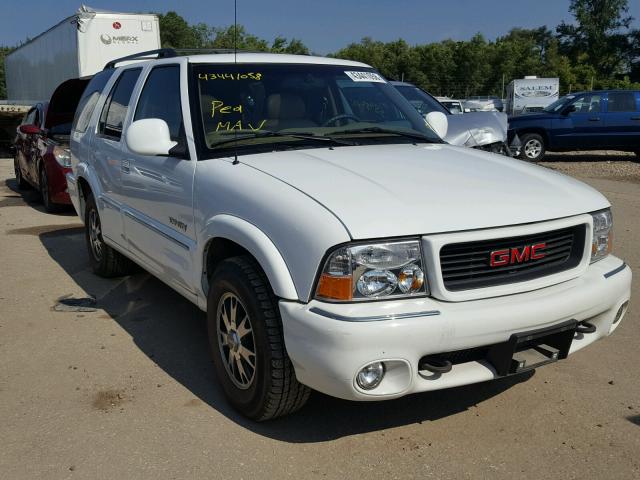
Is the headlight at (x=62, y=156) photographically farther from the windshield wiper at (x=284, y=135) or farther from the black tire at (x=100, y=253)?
the windshield wiper at (x=284, y=135)

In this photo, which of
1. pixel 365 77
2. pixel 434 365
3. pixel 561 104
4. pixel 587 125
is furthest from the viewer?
pixel 561 104

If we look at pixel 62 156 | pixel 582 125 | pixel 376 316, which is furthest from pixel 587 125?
pixel 376 316

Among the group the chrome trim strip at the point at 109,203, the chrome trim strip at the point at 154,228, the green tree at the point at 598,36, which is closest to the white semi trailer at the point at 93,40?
the chrome trim strip at the point at 109,203

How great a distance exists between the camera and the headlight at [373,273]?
2.79 metres

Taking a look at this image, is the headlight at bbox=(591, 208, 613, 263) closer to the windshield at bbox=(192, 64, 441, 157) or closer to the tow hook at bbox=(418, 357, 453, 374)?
the tow hook at bbox=(418, 357, 453, 374)

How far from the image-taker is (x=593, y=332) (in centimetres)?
343

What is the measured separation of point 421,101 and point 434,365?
7.72 m

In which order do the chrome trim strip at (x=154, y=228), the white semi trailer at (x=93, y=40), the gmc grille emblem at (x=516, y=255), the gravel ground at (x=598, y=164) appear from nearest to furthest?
the gmc grille emblem at (x=516, y=255), the chrome trim strip at (x=154, y=228), the gravel ground at (x=598, y=164), the white semi trailer at (x=93, y=40)

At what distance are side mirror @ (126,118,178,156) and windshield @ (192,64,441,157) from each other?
0.70 ft

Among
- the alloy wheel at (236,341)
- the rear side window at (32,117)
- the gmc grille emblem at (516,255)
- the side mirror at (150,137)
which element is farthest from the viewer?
the rear side window at (32,117)

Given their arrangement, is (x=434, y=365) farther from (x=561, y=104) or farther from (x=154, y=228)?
(x=561, y=104)

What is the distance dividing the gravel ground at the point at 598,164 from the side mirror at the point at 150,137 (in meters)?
11.3

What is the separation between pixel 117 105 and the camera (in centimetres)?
520

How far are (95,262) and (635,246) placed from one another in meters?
5.37
